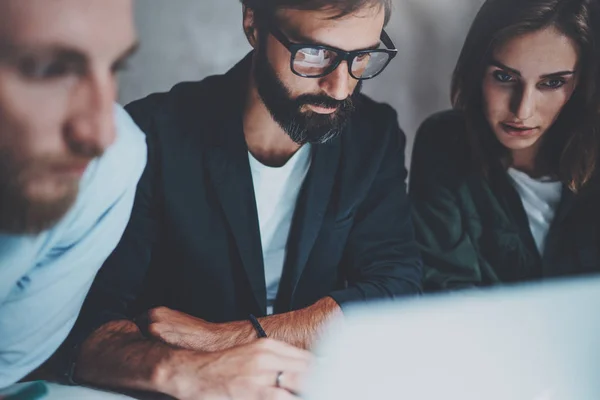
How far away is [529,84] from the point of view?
0.89m

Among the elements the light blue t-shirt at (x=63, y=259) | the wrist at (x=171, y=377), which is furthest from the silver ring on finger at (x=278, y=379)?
the light blue t-shirt at (x=63, y=259)

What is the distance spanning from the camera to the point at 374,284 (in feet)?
2.83

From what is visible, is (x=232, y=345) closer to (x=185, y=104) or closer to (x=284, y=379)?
(x=284, y=379)

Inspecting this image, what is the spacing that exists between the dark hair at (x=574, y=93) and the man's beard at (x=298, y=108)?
0.22 m

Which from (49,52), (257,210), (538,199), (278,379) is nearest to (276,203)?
(257,210)

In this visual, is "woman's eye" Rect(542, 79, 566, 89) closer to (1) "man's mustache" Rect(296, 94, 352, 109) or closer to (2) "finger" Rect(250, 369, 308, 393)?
(1) "man's mustache" Rect(296, 94, 352, 109)

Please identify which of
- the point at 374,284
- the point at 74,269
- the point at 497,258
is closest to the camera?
the point at 74,269

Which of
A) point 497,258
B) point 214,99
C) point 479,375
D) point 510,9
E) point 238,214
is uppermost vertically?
point 510,9

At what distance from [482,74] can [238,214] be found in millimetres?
451

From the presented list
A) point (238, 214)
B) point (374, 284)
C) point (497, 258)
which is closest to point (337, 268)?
point (374, 284)

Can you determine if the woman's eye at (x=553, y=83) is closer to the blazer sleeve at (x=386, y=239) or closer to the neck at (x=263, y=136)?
the blazer sleeve at (x=386, y=239)

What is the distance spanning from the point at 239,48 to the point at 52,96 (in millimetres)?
264

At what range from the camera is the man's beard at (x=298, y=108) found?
0.77m

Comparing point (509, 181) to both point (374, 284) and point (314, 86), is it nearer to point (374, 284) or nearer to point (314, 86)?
point (374, 284)
